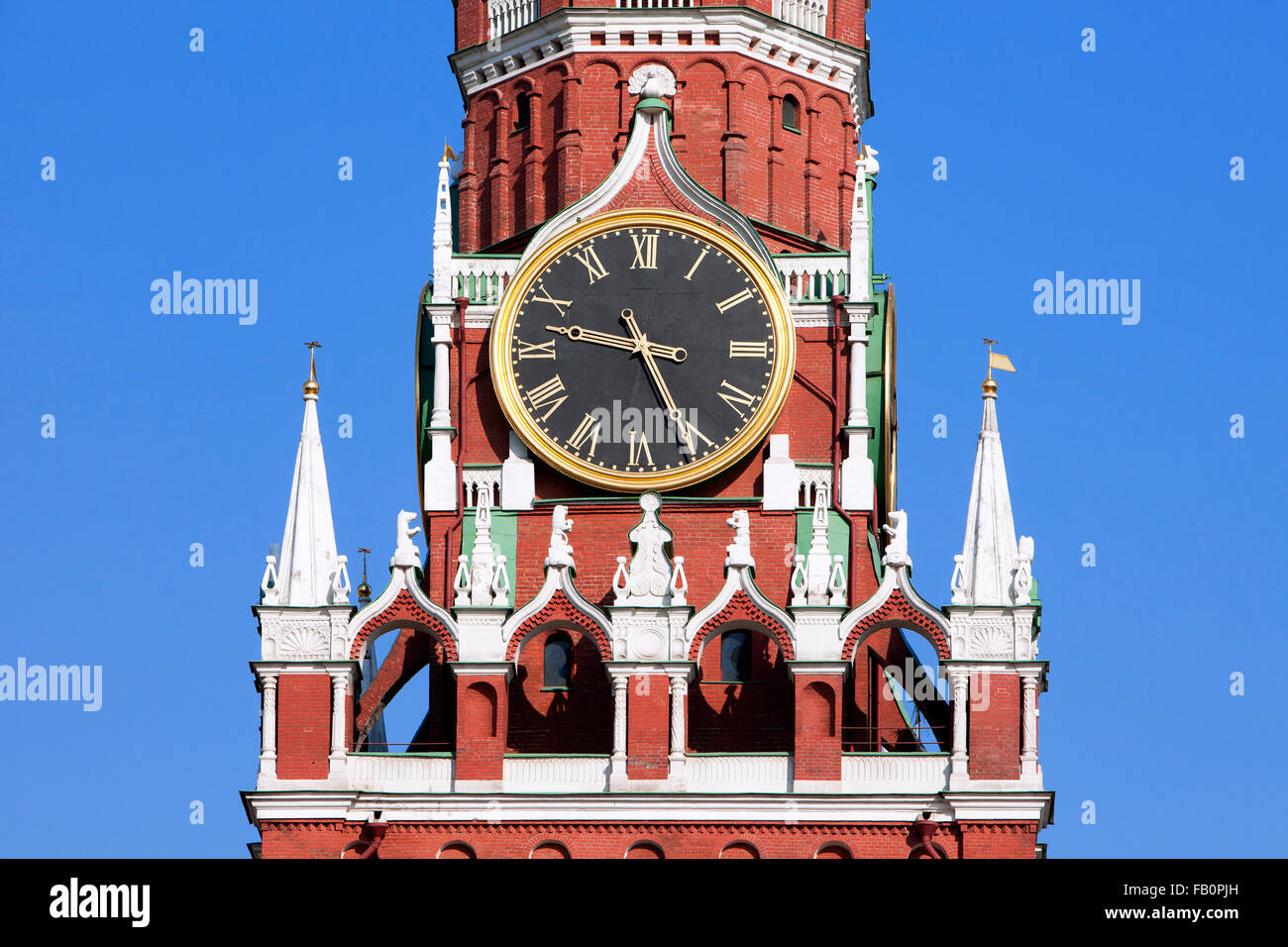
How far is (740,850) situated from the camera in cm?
5544

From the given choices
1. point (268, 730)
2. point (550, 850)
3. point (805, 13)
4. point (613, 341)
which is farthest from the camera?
point (805, 13)

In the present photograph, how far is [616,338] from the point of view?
58.8 metres

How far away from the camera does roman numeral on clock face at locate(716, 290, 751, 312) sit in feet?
194

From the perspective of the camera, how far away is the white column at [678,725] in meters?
55.7

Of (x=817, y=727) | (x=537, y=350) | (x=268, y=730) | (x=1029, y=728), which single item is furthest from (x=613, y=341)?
(x=1029, y=728)

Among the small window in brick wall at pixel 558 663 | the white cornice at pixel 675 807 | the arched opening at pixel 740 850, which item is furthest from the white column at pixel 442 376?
the arched opening at pixel 740 850

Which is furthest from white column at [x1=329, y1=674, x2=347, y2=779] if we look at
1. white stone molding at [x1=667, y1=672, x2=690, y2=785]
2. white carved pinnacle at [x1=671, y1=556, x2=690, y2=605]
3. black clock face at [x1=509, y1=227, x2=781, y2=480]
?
black clock face at [x1=509, y1=227, x2=781, y2=480]

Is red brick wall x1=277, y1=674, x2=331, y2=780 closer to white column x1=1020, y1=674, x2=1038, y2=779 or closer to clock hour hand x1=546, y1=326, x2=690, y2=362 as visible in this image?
clock hour hand x1=546, y1=326, x2=690, y2=362

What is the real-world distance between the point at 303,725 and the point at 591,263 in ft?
25.2

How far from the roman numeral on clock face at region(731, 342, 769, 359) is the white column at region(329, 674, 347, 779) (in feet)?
23.0

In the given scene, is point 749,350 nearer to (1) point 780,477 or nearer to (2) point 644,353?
(2) point 644,353

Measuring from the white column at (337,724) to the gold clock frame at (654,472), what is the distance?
4.52m
